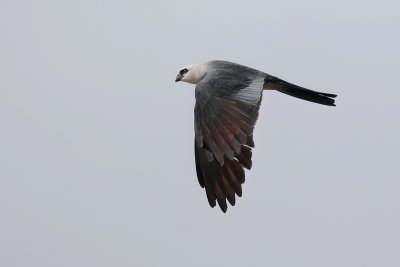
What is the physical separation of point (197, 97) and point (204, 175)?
1.39 metres

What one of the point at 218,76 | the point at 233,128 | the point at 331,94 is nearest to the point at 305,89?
the point at 331,94

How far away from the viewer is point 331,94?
15.0 metres

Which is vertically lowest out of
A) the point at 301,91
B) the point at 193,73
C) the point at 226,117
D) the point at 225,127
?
the point at 225,127

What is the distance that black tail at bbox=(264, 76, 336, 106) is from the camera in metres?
14.9

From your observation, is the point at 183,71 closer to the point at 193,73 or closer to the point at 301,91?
the point at 193,73

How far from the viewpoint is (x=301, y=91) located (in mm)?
15094

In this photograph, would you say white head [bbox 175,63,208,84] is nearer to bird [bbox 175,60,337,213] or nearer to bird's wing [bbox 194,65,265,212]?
bird [bbox 175,60,337,213]

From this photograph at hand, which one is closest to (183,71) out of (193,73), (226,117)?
(193,73)

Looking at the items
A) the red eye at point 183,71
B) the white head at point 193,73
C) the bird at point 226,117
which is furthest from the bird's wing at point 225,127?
the red eye at point 183,71

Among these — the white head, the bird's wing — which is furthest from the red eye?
the bird's wing

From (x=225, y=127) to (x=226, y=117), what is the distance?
234mm

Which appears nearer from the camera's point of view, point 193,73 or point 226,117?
point 226,117

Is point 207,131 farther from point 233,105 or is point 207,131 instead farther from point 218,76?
point 218,76

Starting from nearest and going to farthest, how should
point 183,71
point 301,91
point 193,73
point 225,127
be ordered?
1. point 225,127
2. point 301,91
3. point 193,73
4. point 183,71
